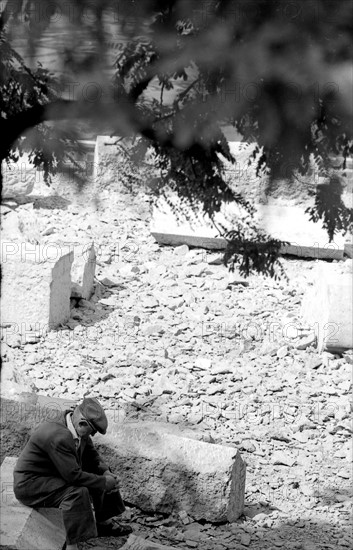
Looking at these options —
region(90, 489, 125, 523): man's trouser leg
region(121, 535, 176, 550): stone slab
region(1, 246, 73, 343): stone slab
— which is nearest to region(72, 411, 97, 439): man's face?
region(90, 489, 125, 523): man's trouser leg

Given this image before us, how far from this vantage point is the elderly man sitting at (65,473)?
19.9ft

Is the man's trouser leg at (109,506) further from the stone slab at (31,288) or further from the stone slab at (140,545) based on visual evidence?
the stone slab at (31,288)

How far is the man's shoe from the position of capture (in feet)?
21.2

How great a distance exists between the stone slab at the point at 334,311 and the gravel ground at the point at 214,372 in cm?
17

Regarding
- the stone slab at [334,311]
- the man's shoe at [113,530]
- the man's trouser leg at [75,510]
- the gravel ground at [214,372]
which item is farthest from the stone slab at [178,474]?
the stone slab at [334,311]

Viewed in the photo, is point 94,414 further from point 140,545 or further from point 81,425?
point 140,545

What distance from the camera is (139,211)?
41.5 feet

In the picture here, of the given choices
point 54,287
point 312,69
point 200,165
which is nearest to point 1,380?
point 54,287

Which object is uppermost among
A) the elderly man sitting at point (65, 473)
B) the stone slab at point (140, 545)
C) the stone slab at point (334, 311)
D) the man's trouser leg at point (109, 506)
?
the stone slab at point (334, 311)

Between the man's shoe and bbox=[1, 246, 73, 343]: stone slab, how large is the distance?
133 inches

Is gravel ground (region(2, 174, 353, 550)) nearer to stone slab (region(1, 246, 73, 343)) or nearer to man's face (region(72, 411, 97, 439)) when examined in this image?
stone slab (region(1, 246, 73, 343))

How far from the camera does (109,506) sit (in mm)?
6492

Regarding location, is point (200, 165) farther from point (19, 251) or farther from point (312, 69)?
point (19, 251)

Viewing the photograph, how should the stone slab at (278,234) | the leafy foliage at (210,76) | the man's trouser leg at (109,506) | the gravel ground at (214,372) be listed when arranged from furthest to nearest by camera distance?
the stone slab at (278,234), the gravel ground at (214,372), the man's trouser leg at (109,506), the leafy foliage at (210,76)
